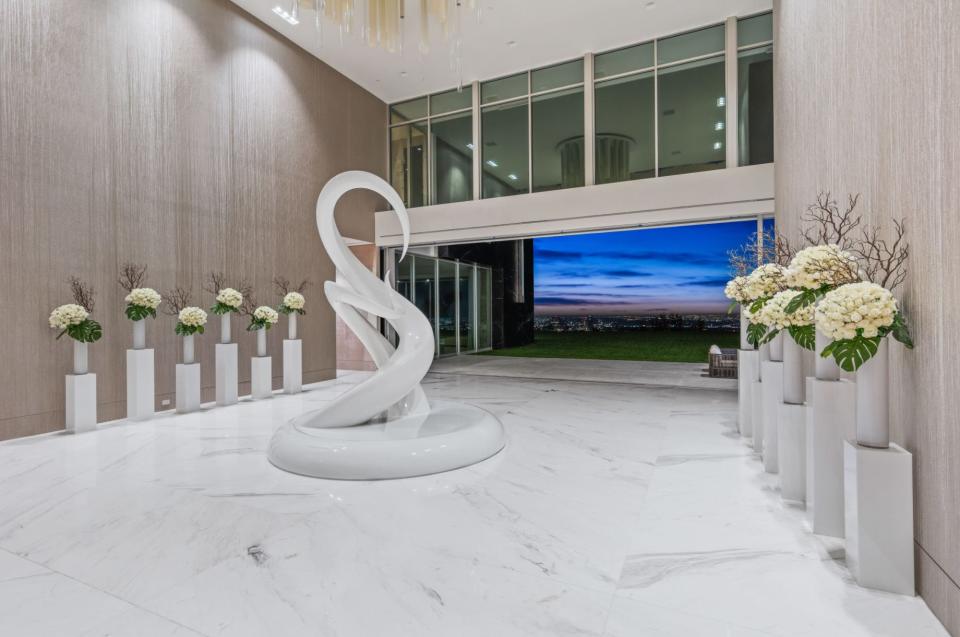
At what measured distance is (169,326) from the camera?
244 inches

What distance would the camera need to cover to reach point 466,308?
1380cm

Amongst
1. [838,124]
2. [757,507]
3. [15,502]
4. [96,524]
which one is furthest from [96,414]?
[838,124]

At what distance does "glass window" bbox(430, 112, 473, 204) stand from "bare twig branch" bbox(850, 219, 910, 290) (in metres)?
7.43

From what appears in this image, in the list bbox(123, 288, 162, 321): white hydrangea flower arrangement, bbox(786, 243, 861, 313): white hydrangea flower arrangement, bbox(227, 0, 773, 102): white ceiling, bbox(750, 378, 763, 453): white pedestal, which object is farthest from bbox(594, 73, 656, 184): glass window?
bbox(123, 288, 162, 321): white hydrangea flower arrangement

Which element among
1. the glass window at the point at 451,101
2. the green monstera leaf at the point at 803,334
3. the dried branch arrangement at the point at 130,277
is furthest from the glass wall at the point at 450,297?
the green monstera leaf at the point at 803,334

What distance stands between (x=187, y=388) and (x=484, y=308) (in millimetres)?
9739

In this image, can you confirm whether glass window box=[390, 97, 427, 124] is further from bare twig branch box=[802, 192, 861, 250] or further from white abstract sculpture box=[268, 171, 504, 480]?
bare twig branch box=[802, 192, 861, 250]

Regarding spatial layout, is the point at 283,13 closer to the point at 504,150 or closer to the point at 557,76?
the point at 504,150

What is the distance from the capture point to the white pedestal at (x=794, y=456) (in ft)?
9.73

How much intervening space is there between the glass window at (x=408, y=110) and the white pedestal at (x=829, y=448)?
951cm

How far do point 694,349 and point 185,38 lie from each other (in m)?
15.4

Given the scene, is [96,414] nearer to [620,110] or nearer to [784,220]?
[784,220]

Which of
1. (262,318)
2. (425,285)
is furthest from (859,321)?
(425,285)

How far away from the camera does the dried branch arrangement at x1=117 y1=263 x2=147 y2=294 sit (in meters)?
5.64
